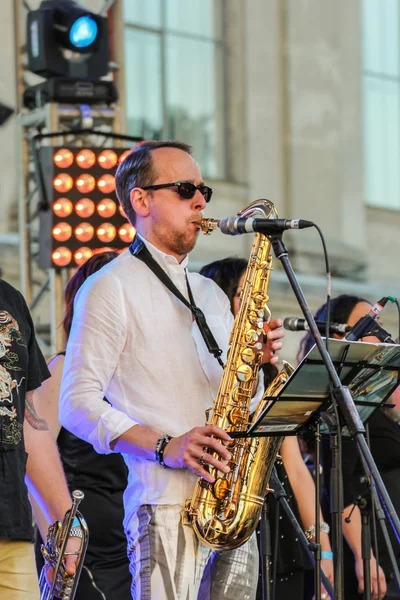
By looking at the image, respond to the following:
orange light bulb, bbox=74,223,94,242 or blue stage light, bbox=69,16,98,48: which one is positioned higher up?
blue stage light, bbox=69,16,98,48

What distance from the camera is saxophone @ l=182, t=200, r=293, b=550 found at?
160 inches

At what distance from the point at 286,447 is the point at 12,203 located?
5421mm

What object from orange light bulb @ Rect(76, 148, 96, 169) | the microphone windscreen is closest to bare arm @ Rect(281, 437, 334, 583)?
the microphone windscreen

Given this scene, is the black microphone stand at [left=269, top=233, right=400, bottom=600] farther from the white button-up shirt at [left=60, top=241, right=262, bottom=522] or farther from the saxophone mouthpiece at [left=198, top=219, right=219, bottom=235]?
the white button-up shirt at [left=60, top=241, right=262, bottom=522]

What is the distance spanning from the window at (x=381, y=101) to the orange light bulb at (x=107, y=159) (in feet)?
23.9

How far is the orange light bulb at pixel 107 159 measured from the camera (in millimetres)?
7660

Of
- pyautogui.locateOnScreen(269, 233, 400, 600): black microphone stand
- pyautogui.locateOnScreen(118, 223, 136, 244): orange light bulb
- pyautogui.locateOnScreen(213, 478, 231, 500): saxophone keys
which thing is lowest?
pyautogui.locateOnScreen(213, 478, 231, 500): saxophone keys

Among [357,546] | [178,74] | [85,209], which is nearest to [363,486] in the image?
[357,546]

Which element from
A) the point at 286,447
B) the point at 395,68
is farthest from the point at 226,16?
the point at 286,447

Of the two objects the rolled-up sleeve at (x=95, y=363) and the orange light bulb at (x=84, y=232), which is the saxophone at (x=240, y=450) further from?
the orange light bulb at (x=84, y=232)

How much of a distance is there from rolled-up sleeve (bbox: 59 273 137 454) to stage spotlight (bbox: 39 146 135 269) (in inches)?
129

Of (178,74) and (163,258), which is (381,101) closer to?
(178,74)

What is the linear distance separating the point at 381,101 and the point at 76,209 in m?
8.21

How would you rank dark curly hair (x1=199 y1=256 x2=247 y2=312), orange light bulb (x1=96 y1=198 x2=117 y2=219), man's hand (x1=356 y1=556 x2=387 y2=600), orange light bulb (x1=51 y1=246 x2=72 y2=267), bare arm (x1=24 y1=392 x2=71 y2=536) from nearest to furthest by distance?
bare arm (x1=24 y1=392 x2=71 y2=536) → dark curly hair (x1=199 y1=256 x2=247 y2=312) → man's hand (x1=356 y1=556 x2=387 y2=600) → orange light bulb (x1=51 y1=246 x2=72 y2=267) → orange light bulb (x1=96 y1=198 x2=117 y2=219)
